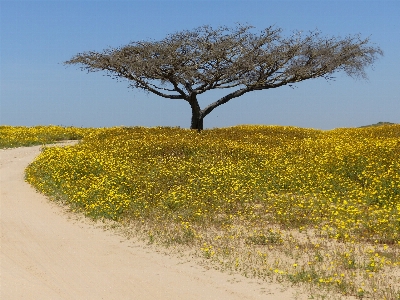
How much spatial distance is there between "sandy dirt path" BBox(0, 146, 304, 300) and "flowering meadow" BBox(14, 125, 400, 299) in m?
0.57

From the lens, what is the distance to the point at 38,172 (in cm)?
1869

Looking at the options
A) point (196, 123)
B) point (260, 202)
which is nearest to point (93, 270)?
point (260, 202)

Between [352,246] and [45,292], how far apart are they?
554cm

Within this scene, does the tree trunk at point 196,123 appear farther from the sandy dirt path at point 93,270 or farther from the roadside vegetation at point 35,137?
the sandy dirt path at point 93,270

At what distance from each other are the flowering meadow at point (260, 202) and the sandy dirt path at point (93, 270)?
571 mm

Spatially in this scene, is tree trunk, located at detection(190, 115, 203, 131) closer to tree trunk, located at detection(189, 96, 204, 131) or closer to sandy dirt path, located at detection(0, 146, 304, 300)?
tree trunk, located at detection(189, 96, 204, 131)

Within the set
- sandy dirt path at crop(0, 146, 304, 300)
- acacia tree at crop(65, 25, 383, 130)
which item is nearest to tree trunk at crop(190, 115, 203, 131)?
acacia tree at crop(65, 25, 383, 130)

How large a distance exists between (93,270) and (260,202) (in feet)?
19.5

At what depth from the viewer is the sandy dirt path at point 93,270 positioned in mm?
7219

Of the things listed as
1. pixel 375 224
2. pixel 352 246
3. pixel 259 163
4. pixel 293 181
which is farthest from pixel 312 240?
pixel 259 163

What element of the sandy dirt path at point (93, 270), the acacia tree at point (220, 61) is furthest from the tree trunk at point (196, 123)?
the sandy dirt path at point (93, 270)

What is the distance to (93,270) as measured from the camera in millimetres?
8328

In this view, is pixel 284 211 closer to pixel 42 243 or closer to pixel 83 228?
pixel 83 228

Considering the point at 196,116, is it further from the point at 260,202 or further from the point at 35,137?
the point at 260,202
